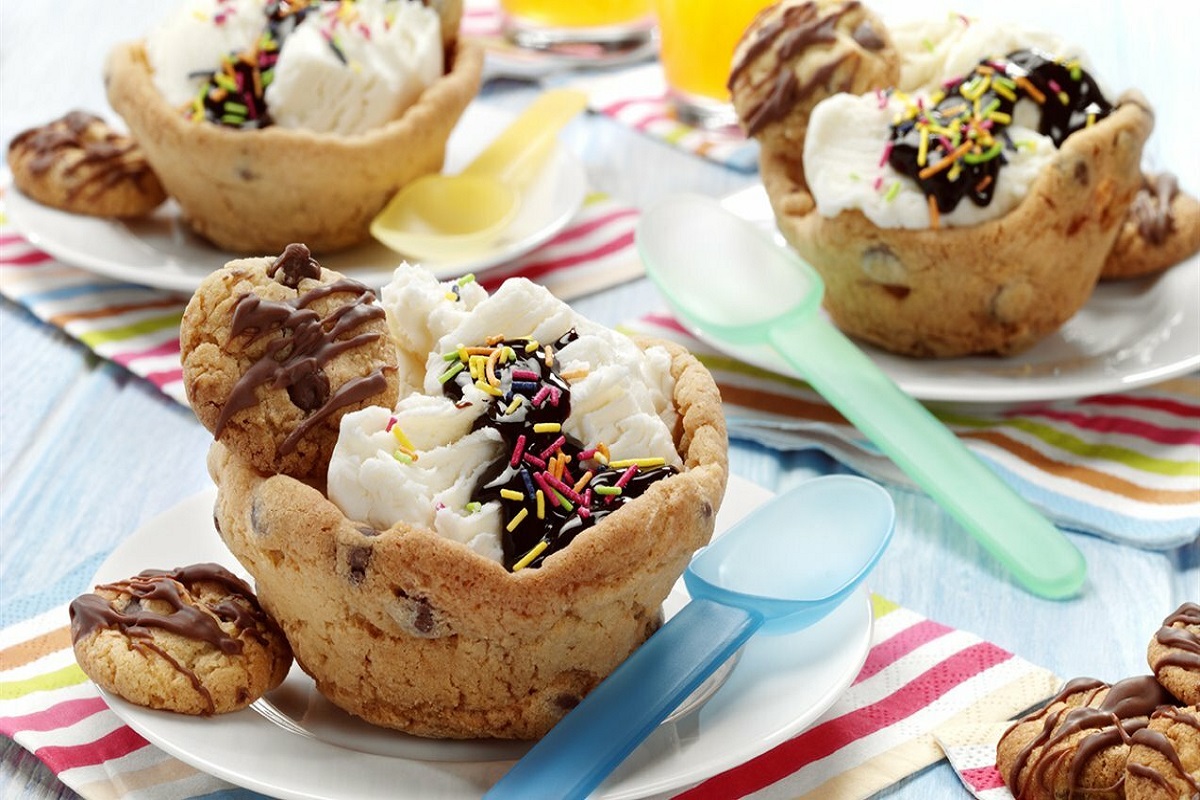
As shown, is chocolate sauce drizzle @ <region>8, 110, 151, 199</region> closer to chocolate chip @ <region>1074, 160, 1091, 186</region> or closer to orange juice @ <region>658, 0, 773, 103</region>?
orange juice @ <region>658, 0, 773, 103</region>

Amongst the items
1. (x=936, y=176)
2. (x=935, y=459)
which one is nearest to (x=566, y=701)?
(x=935, y=459)

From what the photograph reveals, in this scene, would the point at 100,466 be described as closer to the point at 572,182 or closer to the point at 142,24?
the point at 572,182

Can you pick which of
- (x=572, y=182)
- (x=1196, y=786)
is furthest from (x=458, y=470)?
(x=572, y=182)

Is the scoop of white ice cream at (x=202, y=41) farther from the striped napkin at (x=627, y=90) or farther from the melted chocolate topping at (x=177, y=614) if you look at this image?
the melted chocolate topping at (x=177, y=614)

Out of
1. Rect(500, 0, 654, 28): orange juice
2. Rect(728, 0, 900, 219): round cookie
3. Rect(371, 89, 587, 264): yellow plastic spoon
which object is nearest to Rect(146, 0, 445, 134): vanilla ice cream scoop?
Rect(371, 89, 587, 264): yellow plastic spoon

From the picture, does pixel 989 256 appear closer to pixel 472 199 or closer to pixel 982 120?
pixel 982 120
